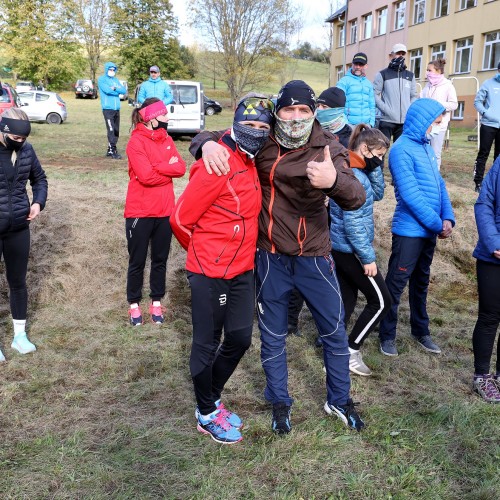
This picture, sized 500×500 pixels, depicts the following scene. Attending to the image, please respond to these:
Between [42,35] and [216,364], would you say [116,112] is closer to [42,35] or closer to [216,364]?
[216,364]

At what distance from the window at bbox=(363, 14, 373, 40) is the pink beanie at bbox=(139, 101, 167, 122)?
35945 mm

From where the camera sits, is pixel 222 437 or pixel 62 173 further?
pixel 62 173

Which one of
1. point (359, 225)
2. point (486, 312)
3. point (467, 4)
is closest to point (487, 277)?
point (486, 312)

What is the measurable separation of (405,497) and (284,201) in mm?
1691

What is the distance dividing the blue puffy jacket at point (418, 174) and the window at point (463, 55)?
26.4 m

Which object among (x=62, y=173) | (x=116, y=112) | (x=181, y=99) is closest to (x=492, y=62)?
(x=181, y=99)

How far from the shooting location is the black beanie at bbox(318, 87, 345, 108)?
481 cm

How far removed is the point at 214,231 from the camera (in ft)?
9.59

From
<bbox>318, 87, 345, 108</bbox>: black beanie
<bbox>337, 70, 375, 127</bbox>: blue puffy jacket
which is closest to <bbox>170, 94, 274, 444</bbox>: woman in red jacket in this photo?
<bbox>318, 87, 345, 108</bbox>: black beanie

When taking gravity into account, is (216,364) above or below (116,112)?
below

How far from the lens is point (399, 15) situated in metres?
33.2

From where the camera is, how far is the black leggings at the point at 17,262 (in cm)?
422

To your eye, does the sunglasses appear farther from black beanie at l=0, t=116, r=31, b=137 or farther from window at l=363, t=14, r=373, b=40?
window at l=363, t=14, r=373, b=40

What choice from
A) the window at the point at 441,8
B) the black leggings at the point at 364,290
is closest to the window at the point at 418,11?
the window at the point at 441,8
